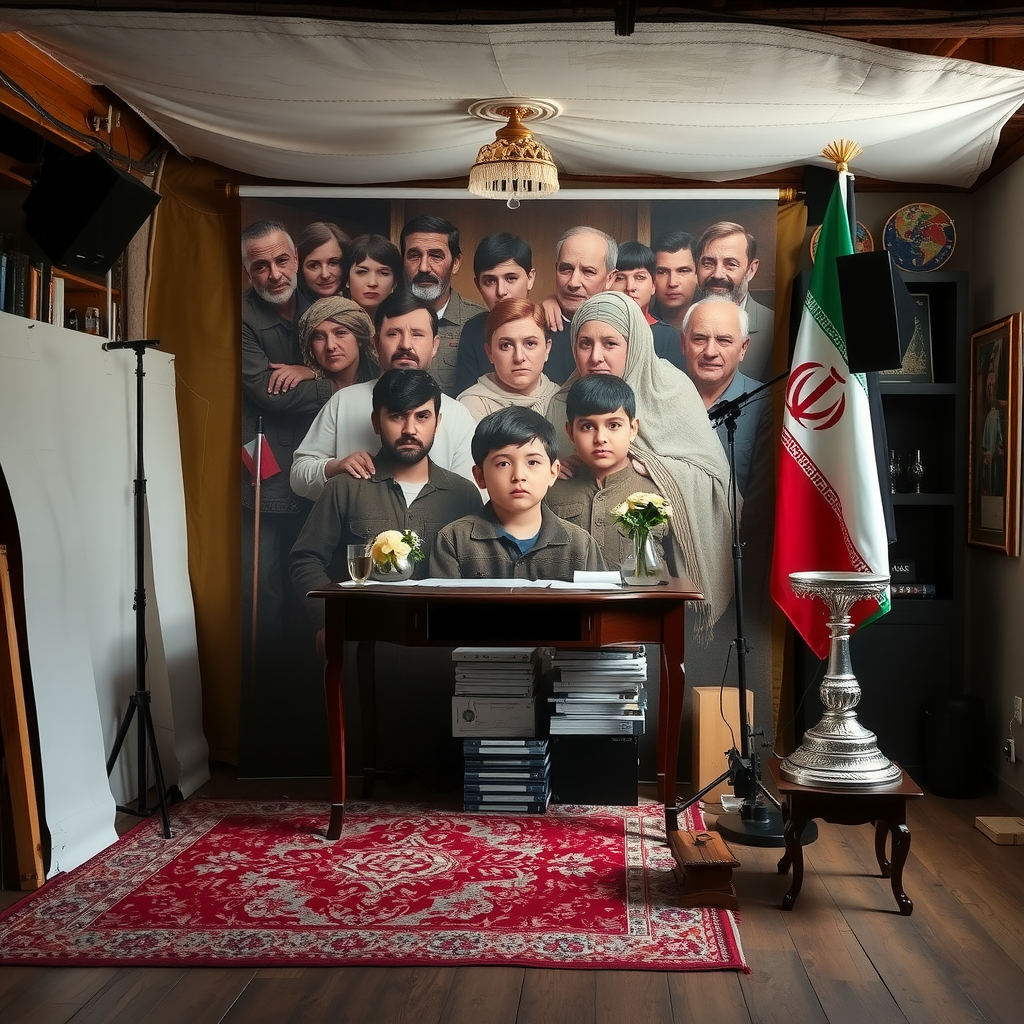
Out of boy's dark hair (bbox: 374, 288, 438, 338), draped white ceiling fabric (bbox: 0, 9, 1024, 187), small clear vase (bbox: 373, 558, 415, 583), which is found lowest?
small clear vase (bbox: 373, 558, 415, 583)

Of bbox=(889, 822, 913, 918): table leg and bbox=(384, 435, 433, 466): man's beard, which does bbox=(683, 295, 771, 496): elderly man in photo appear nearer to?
bbox=(384, 435, 433, 466): man's beard

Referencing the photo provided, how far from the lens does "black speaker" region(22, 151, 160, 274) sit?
3.60 m

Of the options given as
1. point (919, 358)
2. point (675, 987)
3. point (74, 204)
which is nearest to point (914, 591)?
point (919, 358)

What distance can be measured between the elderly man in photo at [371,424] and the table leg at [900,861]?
2330 mm

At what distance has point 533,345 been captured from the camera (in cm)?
475

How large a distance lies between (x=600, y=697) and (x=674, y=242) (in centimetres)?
195

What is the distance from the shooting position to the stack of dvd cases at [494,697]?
14.0 feet

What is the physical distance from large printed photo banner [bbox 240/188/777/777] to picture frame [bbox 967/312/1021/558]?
864mm

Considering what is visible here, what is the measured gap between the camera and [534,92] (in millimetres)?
3529

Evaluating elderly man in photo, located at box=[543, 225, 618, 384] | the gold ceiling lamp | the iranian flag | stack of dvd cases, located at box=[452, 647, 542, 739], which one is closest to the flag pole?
stack of dvd cases, located at box=[452, 647, 542, 739]

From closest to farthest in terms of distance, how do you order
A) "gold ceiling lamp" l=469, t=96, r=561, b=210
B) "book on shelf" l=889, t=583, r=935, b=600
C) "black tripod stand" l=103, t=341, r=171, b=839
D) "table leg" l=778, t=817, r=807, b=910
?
→ "table leg" l=778, t=817, r=807, b=910 < "gold ceiling lamp" l=469, t=96, r=561, b=210 < "black tripod stand" l=103, t=341, r=171, b=839 < "book on shelf" l=889, t=583, r=935, b=600

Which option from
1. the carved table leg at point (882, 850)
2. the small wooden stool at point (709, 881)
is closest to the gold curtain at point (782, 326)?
the carved table leg at point (882, 850)

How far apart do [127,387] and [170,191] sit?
3.38 ft

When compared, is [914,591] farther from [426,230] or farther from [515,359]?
[426,230]
